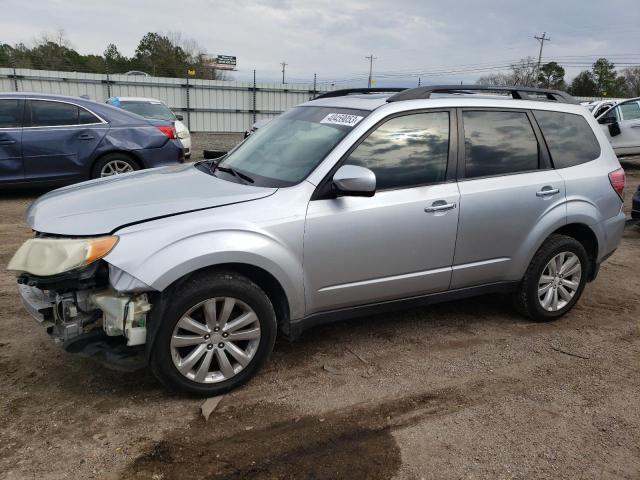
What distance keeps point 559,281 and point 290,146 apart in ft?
8.16

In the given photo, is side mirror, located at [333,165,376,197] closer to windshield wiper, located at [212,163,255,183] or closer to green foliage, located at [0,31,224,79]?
windshield wiper, located at [212,163,255,183]

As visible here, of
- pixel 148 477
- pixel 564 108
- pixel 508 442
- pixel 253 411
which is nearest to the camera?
pixel 148 477

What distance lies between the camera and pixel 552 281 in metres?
4.47

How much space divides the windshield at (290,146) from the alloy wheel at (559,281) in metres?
2.04

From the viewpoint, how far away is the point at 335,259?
136 inches

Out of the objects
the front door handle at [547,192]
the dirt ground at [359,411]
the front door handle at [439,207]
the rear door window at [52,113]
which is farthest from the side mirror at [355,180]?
the rear door window at [52,113]

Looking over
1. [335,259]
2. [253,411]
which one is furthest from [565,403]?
[253,411]

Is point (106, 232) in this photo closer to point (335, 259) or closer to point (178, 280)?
point (178, 280)

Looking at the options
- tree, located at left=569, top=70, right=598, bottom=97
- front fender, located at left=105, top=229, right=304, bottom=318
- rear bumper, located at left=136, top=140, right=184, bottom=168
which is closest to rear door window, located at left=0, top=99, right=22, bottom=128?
rear bumper, located at left=136, top=140, right=184, bottom=168

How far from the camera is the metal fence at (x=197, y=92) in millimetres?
22500

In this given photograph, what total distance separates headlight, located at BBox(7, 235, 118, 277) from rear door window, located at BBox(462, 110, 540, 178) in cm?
251

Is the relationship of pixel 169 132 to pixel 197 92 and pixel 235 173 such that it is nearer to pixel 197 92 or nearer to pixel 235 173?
pixel 235 173

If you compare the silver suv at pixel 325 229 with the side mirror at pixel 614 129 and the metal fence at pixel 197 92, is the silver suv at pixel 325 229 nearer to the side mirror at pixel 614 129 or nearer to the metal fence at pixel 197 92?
the side mirror at pixel 614 129

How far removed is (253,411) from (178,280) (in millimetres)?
868
